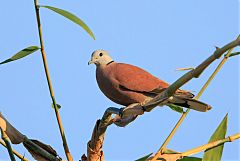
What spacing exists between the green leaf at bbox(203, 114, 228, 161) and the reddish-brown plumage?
2.30 ft

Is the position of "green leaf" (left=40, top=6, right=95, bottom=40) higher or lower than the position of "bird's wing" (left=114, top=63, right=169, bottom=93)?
lower

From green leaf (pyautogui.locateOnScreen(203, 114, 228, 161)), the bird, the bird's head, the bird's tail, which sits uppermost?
the bird's head

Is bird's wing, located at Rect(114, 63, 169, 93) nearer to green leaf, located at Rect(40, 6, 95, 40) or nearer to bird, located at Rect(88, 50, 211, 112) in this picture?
bird, located at Rect(88, 50, 211, 112)

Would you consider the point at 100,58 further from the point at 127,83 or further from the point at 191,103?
the point at 191,103

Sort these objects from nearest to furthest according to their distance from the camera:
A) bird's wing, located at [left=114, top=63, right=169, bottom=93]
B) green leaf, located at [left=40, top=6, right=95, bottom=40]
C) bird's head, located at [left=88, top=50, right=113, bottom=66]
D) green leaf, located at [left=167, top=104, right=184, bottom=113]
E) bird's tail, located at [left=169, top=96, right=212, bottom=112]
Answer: green leaf, located at [left=40, top=6, right=95, bottom=40]
bird's tail, located at [left=169, top=96, right=212, bottom=112]
green leaf, located at [left=167, top=104, right=184, bottom=113]
bird's wing, located at [left=114, top=63, right=169, bottom=93]
bird's head, located at [left=88, top=50, right=113, bottom=66]

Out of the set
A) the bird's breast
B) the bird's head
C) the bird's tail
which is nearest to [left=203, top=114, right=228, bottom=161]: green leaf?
the bird's tail

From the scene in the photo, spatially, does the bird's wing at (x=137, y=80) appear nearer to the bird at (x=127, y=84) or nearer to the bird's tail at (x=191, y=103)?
the bird at (x=127, y=84)

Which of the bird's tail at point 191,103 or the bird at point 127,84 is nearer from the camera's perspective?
the bird's tail at point 191,103

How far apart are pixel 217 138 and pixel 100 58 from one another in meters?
1.57

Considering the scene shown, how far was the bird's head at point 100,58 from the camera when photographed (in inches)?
132

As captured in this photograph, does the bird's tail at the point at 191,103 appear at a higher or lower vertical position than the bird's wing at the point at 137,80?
lower

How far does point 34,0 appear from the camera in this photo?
1957 millimetres

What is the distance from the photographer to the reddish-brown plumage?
2.86 metres

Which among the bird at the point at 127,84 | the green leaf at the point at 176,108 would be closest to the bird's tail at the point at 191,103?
the green leaf at the point at 176,108
